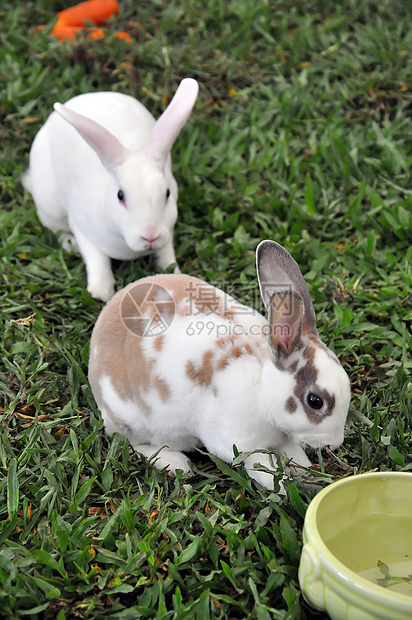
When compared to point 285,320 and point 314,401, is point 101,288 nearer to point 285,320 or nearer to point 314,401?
point 285,320

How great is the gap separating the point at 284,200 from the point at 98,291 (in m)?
1.20

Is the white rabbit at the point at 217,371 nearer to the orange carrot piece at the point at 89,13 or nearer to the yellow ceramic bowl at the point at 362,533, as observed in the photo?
the yellow ceramic bowl at the point at 362,533

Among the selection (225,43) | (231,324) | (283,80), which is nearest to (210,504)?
(231,324)

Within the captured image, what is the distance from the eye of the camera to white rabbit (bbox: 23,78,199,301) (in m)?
3.39

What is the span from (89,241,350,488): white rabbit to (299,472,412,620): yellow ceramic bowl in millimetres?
227

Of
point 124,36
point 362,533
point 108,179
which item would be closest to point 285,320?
point 362,533

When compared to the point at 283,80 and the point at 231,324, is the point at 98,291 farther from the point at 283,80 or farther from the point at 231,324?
the point at 283,80

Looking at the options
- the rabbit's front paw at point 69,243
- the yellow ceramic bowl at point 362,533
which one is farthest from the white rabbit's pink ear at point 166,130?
the yellow ceramic bowl at point 362,533

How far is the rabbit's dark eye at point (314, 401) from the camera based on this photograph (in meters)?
2.45

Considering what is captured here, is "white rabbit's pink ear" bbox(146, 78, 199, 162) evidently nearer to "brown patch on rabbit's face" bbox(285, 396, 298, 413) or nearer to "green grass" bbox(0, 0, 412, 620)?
"green grass" bbox(0, 0, 412, 620)

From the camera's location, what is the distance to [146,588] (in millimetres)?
2316

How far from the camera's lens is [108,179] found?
3.64m

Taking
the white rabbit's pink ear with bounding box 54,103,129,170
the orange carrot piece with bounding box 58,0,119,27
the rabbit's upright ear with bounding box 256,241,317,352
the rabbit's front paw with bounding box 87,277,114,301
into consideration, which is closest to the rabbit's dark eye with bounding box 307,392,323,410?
the rabbit's upright ear with bounding box 256,241,317,352

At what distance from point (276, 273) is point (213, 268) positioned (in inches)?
51.5
